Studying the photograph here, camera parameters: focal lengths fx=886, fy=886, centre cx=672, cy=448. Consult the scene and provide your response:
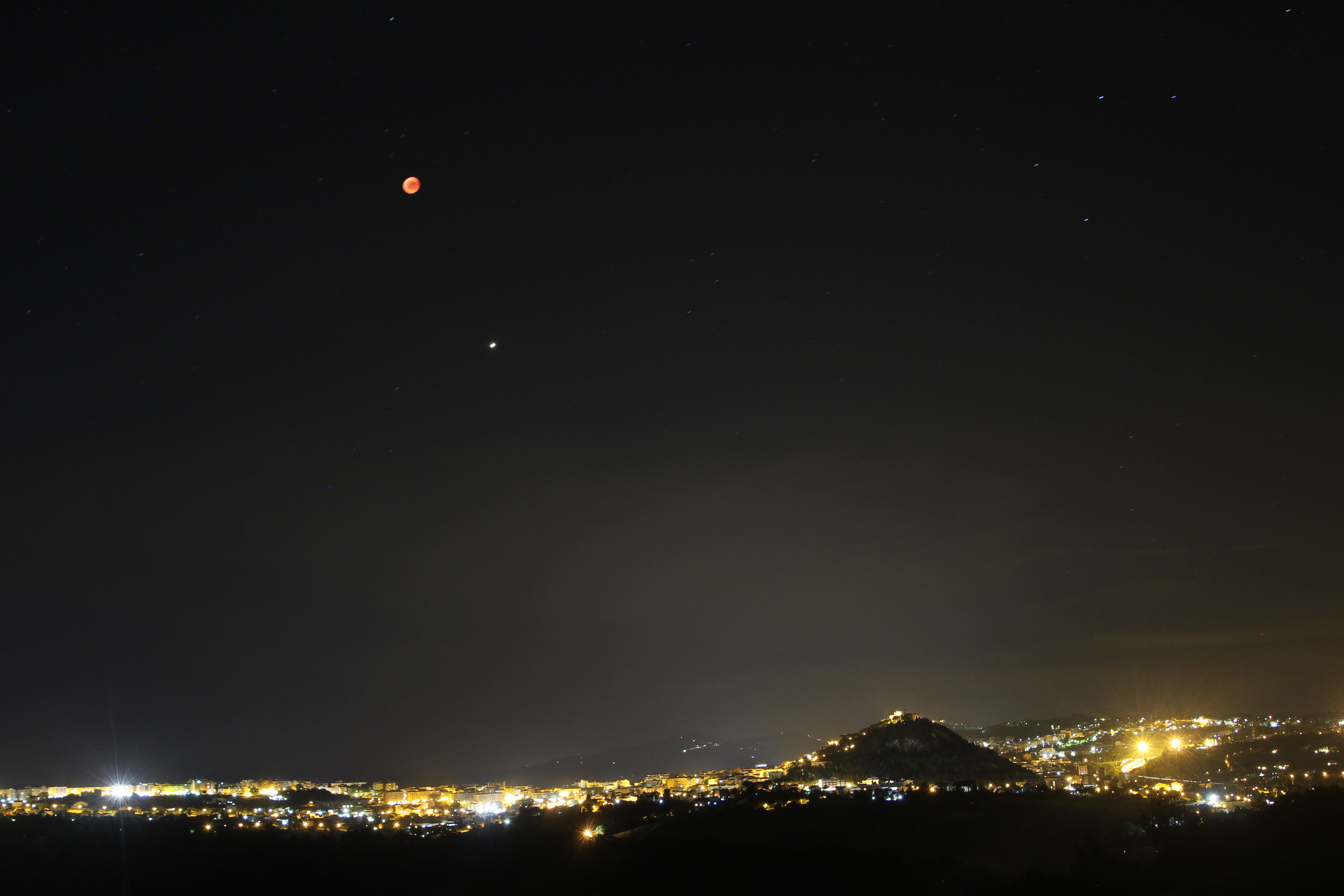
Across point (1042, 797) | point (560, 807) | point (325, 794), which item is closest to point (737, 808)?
point (1042, 797)

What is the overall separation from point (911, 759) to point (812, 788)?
12.4 metres

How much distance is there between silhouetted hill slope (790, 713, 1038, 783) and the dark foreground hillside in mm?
14284

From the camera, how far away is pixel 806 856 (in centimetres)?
3522

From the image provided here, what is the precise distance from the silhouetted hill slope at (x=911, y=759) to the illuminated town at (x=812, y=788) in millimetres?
802

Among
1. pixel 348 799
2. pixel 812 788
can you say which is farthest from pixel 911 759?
pixel 348 799

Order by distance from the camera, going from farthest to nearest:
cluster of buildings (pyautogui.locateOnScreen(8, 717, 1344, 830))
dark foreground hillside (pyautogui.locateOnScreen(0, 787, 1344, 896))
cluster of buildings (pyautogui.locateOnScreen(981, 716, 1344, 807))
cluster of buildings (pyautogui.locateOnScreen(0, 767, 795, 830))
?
cluster of buildings (pyautogui.locateOnScreen(0, 767, 795, 830))
cluster of buildings (pyautogui.locateOnScreen(8, 717, 1344, 830))
cluster of buildings (pyautogui.locateOnScreen(981, 716, 1344, 807))
dark foreground hillside (pyautogui.locateOnScreen(0, 787, 1344, 896))

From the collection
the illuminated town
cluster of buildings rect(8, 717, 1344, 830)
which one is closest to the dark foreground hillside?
the illuminated town

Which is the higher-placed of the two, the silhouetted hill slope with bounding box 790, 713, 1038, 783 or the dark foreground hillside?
the dark foreground hillside

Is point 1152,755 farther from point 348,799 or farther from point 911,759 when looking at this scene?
point 348,799

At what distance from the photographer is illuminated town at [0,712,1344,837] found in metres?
56.0

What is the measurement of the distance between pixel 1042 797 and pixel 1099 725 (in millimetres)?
79469

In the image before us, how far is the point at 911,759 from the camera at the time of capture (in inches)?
2862

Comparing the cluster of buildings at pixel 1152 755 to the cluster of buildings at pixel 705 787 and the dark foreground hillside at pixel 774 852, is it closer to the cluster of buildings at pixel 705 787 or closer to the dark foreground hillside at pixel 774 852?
the cluster of buildings at pixel 705 787

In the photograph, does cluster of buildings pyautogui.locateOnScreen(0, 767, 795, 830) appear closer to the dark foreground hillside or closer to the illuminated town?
the illuminated town
